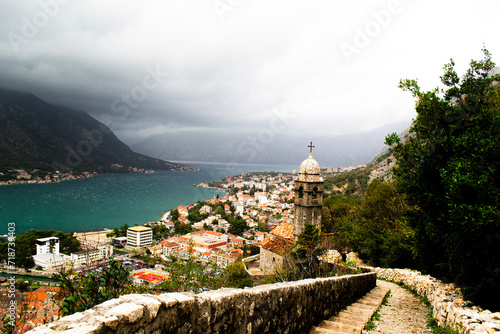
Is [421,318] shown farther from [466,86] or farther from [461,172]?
[466,86]

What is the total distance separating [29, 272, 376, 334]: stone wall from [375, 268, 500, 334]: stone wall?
1.69 metres

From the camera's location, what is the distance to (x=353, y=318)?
4.13 metres

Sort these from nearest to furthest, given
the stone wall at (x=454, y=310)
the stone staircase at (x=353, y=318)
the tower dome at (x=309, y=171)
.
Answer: the stone wall at (x=454, y=310) < the stone staircase at (x=353, y=318) < the tower dome at (x=309, y=171)

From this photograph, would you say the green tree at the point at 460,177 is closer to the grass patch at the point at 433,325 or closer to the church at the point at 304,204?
the grass patch at the point at 433,325

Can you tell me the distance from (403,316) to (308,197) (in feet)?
37.2

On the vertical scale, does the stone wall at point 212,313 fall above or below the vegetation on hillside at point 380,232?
above

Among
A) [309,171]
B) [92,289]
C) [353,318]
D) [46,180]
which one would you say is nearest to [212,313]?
[92,289]

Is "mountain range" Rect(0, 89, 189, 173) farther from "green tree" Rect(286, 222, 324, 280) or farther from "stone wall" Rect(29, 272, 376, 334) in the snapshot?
"stone wall" Rect(29, 272, 376, 334)

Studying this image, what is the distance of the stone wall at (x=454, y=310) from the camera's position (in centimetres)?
316

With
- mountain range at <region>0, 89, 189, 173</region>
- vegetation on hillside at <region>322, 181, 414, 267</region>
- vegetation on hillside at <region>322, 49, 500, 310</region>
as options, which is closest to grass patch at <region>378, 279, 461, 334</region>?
vegetation on hillside at <region>322, 49, 500, 310</region>

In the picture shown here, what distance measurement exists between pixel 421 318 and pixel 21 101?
648ft

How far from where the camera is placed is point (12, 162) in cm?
10806

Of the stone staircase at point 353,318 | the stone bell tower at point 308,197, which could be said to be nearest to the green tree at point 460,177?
the stone staircase at point 353,318

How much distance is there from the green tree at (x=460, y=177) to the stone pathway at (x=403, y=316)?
0.96m
